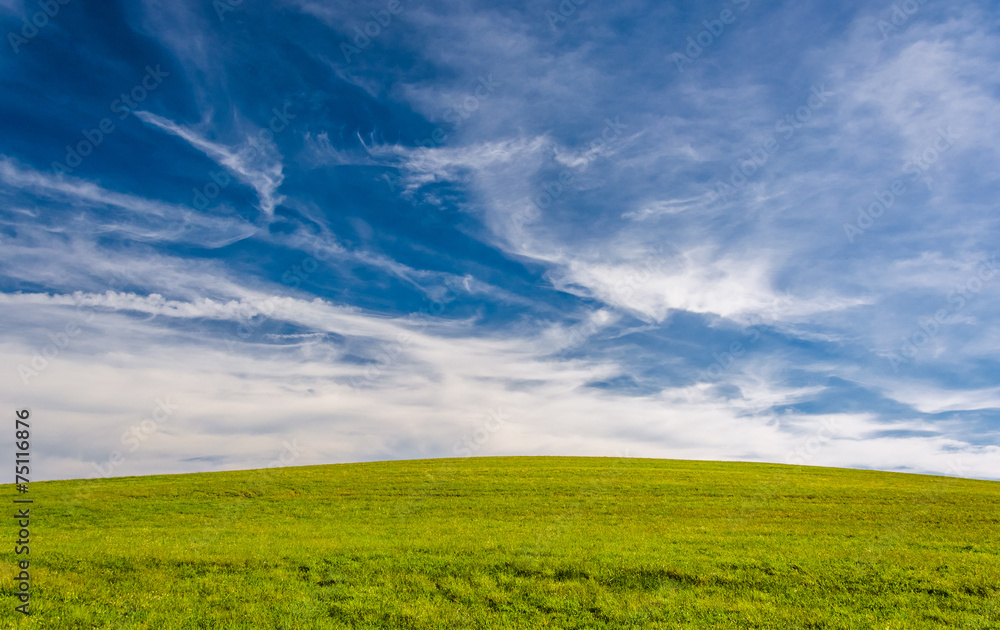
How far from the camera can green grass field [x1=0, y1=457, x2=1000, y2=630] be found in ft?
52.7

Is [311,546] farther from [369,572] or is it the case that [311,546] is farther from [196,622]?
[196,622]

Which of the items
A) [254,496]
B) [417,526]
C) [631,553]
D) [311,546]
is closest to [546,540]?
[631,553]

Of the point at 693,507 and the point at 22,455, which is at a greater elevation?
the point at 22,455

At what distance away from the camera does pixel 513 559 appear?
69.6ft

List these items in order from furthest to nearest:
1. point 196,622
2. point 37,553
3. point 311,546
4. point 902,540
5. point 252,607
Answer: point 902,540 → point 311,546 → point 37,553 → point 252,607 → point 196,622

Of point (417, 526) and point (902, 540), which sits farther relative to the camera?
point (417, 526)

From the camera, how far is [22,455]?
65.7 ft

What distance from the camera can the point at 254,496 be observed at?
43094 millimetres

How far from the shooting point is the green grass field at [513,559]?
16.1 meters

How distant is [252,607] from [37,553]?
13.2 metres

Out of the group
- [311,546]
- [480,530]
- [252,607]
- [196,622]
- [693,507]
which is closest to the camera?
[196,622]

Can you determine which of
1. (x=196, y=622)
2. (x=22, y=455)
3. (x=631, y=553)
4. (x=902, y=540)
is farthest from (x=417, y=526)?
(x=902, y=540)

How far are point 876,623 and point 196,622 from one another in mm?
19885

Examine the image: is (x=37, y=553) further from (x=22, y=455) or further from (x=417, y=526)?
(x=417, y=526)
